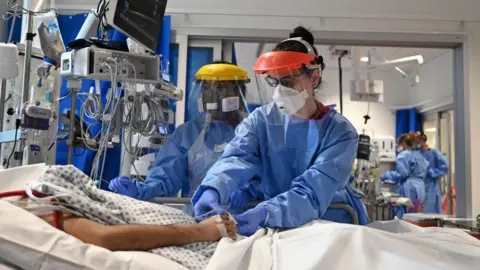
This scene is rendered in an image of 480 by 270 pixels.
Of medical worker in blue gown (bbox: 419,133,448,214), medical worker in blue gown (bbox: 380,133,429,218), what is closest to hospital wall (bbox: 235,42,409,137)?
medical worker in blue gown (bbox: 380,133,429,218)

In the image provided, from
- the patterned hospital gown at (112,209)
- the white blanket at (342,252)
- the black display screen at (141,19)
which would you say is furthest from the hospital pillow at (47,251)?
the black display screen at (141,19)

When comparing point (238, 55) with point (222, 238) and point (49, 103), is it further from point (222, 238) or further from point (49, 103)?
point (222, 238)

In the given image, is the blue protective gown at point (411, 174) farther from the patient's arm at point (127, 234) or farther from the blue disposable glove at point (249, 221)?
the patient's arm at point (127, 234)

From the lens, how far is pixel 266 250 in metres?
1.30

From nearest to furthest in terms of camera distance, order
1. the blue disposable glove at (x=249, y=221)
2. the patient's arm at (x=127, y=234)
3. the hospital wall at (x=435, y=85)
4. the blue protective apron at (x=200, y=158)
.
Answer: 1. the patient's arm at (x=127, y=234)
2. the blue disposable glove at (x=249, y=221)
3. the blue protective apron at (x=200, y=158)
4. the hospital wall at (x=435, y=85)

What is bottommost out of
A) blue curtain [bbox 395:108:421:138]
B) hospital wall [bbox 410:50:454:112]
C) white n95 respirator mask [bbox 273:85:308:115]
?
white n95 respirator mask [bbox 273:85:308:115]

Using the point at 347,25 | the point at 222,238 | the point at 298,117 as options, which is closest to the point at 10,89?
the point at 298,117

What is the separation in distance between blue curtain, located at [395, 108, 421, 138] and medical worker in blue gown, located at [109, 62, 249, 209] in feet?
18.6

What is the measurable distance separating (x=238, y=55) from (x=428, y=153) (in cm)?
305

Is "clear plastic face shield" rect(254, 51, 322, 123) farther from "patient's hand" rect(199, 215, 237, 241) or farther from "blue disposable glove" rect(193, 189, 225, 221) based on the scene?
"patient's hand" rect(199, 215, 237, 241)

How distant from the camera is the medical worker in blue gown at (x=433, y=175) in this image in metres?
6.63

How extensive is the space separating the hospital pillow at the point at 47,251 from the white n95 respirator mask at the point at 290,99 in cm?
119

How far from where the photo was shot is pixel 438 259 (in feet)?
4.30

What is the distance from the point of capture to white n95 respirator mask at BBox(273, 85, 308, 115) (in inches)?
83.7
